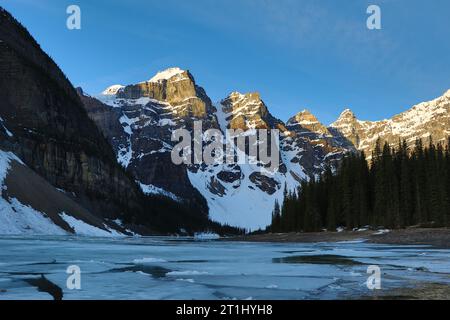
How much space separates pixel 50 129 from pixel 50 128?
63cm

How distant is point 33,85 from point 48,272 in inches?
5408

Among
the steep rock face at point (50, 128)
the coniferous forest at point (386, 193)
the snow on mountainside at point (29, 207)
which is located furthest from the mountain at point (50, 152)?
the coniferous forest at point (386, 193)

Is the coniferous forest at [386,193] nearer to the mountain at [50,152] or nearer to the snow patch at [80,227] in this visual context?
the snow patch at [80,227]

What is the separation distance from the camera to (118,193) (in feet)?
604

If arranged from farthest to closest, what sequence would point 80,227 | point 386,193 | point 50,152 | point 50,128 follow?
point 50,128
point 50,152
point 80,227
point 386,193

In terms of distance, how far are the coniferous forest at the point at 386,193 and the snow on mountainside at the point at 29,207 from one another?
47.3m

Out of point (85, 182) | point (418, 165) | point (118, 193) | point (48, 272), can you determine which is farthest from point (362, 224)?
point (118, 193)

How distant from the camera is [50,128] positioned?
146875 mm

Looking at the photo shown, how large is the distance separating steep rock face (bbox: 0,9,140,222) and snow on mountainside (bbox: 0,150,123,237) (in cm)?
2947

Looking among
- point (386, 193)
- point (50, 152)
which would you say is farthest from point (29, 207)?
point (50, 152)

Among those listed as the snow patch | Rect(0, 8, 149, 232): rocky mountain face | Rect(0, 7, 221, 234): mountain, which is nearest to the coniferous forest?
the snow patch

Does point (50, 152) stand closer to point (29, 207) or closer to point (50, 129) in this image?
point (50, 129)
